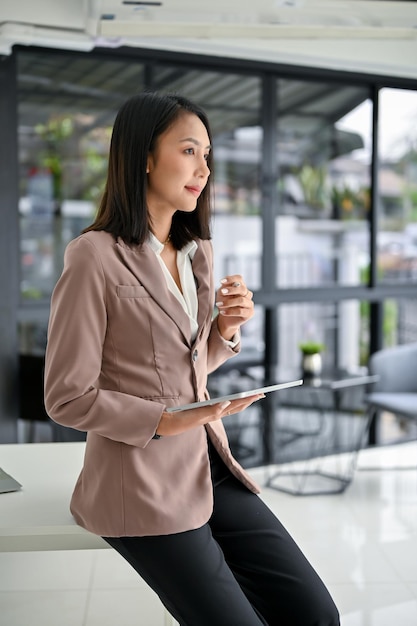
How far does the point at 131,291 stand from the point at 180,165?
339 mm

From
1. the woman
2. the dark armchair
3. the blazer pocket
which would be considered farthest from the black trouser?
the dark armchair

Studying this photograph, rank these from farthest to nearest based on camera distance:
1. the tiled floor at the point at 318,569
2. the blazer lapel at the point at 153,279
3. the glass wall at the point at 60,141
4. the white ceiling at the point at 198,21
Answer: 1. the glass wall at the point at 60,141
2. the white ceiling at the point at 198,21
3. the tiled floor at the point at 318,569
4. the blazer lapel at the point at 153,279

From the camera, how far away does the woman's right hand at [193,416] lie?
1785mm

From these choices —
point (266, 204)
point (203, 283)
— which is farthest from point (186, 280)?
point (266, 204)

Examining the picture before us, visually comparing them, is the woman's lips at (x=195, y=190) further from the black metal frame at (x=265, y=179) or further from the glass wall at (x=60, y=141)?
the glass wall at (x=60, y=141)

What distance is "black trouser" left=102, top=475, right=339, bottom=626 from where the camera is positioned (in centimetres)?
176

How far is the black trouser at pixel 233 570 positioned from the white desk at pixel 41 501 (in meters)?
0.30

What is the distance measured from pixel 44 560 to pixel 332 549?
1.33 meters

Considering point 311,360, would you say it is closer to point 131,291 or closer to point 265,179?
point 265,179

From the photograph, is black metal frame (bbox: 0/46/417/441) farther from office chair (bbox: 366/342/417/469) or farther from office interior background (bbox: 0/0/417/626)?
office chair (bbox: 366/342/417/469)

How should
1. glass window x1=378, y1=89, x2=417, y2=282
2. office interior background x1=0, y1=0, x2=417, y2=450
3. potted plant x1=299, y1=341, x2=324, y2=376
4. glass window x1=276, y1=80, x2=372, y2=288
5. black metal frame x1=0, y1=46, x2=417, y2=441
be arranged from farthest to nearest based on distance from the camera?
glass window x1=378, y1=89, x2=417, y2=282, glass window x1=276, y1=80, x2=372, y2=288, potted plant x1=299, y1=341, x2=324, y2=376, black metal frame x1=0, y1=46, x2=417, y2=441, office interior background x1=0, y1=0, x2=417, y2=450

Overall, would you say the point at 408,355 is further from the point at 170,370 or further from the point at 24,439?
the point at 170,370

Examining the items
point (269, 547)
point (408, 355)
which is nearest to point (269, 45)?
point (408, 355)

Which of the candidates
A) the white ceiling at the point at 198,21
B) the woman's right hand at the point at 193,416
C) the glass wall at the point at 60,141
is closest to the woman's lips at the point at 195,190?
the woman's right hand at the point at 193,416
